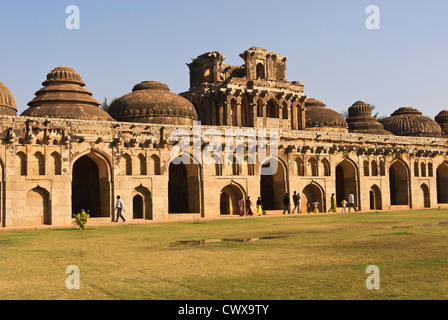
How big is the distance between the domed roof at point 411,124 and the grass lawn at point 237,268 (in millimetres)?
39097

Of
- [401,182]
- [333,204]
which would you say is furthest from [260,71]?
[401,182]

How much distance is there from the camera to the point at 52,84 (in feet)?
113

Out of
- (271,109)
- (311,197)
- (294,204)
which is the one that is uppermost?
(271,109)

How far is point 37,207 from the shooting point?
93.1 ft

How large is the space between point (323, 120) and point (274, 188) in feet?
37.6

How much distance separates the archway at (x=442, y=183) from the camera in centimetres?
4700

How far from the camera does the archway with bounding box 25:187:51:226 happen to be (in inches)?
1107

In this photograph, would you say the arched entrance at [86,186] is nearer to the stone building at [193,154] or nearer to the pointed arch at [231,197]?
the stone building at [193,154]

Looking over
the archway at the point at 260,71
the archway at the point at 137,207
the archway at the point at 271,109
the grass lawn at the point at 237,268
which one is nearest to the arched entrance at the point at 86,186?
the archway at the point at 137,207

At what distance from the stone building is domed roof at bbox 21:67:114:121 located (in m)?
0.07

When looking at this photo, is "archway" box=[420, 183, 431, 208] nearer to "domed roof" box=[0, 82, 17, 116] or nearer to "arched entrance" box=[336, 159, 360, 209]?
"arched entrance" box=[336, 159, 360, 209]

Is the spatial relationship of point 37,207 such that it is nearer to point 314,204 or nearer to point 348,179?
point 314,204

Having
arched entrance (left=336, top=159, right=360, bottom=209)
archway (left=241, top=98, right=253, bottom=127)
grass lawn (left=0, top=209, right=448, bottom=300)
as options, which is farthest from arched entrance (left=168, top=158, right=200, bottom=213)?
grass lawn (left=0, top=209, right=448, bottom=300)
